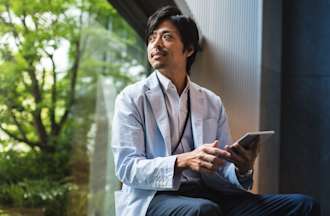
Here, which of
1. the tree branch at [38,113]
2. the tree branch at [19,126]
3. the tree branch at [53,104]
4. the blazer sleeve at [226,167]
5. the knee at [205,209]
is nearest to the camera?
the knee at [205,209]

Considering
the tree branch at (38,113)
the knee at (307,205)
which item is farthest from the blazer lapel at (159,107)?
the tree branch at (38,113)

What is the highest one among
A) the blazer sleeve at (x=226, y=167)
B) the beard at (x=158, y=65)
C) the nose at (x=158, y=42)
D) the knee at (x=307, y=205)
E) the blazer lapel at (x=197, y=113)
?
the nose at (x=158, y=42)

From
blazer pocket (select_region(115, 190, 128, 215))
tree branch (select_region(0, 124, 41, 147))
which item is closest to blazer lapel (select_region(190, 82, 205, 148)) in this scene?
blazer pocket (select_region(115, 190, 128, 215))

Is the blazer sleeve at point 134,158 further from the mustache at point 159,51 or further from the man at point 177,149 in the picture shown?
the mustache at point 159,51

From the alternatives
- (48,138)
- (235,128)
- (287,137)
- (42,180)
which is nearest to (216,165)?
(235,128)

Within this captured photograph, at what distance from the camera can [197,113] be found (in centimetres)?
143

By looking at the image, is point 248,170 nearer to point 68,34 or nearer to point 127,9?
point 127,9

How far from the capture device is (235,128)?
84.7 inches

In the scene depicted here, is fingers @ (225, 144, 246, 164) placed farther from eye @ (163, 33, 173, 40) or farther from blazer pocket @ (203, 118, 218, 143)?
eye @ (163, 33, 173, 40)

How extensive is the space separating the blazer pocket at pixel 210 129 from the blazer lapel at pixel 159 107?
0.14m

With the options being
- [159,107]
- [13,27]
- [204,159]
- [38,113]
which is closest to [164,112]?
[159,107]

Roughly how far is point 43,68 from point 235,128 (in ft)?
7.05

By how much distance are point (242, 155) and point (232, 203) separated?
174mm

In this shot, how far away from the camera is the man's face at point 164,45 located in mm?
1409
